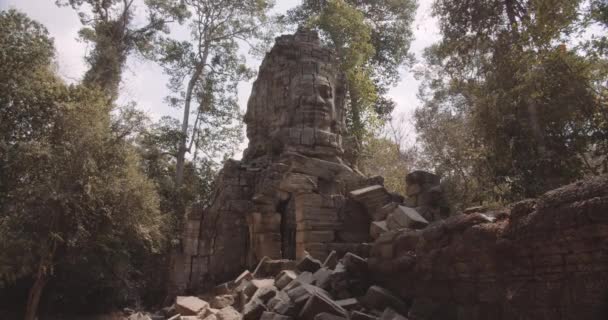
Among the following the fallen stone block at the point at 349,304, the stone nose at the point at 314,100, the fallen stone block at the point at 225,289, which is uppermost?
the stone nose at the point at 314,100

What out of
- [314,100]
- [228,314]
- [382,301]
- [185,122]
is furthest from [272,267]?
[185,122]

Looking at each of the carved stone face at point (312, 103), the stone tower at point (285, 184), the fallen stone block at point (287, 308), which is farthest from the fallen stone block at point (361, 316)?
the carved stone face at point (312, 103)

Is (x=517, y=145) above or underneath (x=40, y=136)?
underneath

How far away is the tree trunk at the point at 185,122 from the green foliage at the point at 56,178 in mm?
6486

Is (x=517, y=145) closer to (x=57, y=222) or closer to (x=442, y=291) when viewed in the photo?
(x=442, y=291)

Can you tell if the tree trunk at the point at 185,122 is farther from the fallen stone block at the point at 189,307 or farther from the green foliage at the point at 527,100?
the green foliage at the point at 527,100

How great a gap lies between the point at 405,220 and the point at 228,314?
314cm

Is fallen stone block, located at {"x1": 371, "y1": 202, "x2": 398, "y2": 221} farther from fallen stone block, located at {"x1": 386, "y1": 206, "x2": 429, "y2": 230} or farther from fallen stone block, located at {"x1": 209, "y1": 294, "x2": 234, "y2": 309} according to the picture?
fallen stone block, located at {"x1": 209, "y1": 294, "x2": 234, "y2": 309}

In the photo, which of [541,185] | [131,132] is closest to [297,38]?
[131,132]

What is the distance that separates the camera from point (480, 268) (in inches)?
157

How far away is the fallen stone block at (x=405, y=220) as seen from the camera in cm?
646

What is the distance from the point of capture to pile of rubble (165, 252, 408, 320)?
4863mm

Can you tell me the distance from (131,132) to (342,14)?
1201 cm

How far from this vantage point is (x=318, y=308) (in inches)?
196
